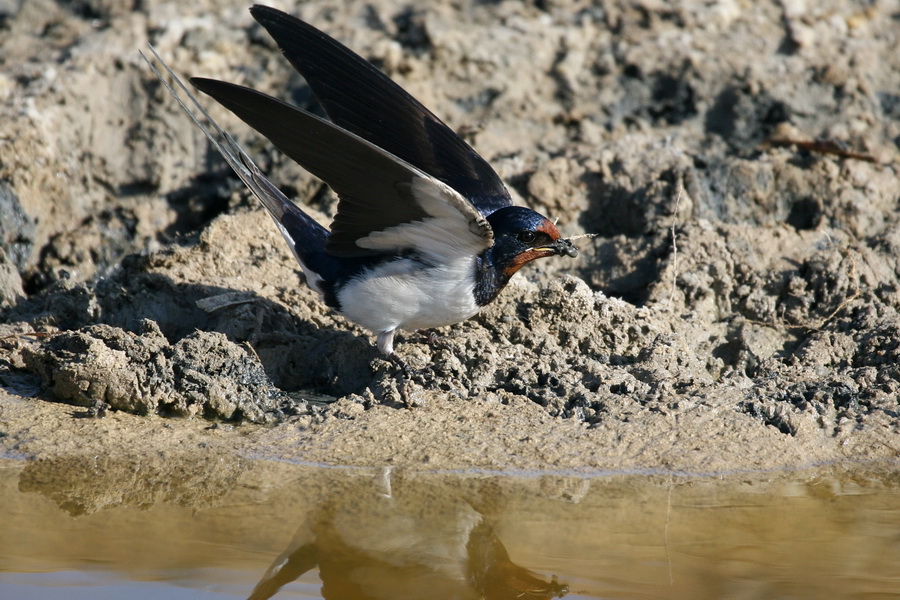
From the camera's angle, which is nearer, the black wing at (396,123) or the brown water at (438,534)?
the brown water at (438,534)

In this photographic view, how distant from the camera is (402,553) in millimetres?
3086

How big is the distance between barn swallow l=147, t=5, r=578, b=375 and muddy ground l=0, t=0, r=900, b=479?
0.31 metres

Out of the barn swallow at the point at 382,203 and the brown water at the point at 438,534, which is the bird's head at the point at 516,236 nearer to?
the barn swallow at the point at 382,203

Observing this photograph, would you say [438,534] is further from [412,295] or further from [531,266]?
[531,266]

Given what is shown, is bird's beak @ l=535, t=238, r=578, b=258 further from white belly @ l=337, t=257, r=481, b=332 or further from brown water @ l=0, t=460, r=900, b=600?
brown water @ l=0, t=460, r=900, b=600

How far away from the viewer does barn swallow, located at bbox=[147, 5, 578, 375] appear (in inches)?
141

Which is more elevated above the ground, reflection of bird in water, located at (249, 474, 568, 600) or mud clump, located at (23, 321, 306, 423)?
mud clump, located at (23, 321, 306, 423)

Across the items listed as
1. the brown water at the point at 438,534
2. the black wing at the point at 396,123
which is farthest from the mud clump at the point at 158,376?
the black wing at the point at 396,123

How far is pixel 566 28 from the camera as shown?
6418 millimetres

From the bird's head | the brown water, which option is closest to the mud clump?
the brown water

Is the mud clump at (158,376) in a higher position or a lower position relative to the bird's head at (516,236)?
lower

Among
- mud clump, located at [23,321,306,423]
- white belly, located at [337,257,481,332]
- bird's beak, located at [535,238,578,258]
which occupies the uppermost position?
bird's beak, located at [535,238,578,258]

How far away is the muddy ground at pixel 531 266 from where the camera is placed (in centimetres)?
387

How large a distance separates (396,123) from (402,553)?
2.15 m
